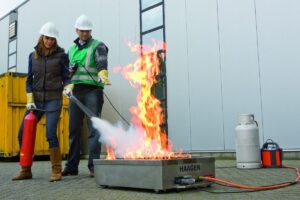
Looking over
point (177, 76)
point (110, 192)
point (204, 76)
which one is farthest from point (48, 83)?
point (177, 76)

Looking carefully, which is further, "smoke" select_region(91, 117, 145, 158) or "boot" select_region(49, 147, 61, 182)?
"boot" select_region(49, 147, 61, 182)

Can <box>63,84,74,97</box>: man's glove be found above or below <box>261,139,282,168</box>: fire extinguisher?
Answer: above

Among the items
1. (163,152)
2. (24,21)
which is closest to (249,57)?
(163,152)

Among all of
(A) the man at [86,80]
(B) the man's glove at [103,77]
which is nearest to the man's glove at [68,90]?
(A) the man at [86,80]

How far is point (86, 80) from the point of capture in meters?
5.92

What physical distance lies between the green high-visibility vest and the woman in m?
0.16

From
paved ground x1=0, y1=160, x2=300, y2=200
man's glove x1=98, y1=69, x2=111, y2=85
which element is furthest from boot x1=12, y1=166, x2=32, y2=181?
man's glove x1=98, y1=69, x2=111, y2=85

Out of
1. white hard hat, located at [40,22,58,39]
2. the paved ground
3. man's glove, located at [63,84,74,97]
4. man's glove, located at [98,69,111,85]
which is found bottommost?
the paved ground

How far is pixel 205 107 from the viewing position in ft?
31.4

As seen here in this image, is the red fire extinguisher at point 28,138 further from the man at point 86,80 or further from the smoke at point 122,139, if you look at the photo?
the smoke at point 122,139

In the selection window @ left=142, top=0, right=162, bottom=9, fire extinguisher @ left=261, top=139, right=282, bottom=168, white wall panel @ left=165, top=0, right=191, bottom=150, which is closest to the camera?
fire extinguisher @ left=261, top=139, right=282, bottom=168

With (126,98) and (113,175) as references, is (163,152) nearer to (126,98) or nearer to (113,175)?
(113,175)

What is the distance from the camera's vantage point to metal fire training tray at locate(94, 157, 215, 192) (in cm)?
406

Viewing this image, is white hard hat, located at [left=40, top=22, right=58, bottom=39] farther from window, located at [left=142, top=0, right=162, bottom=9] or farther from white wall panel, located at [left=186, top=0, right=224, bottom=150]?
window, located at [left=142, top=0, right=162, bottom=9]
